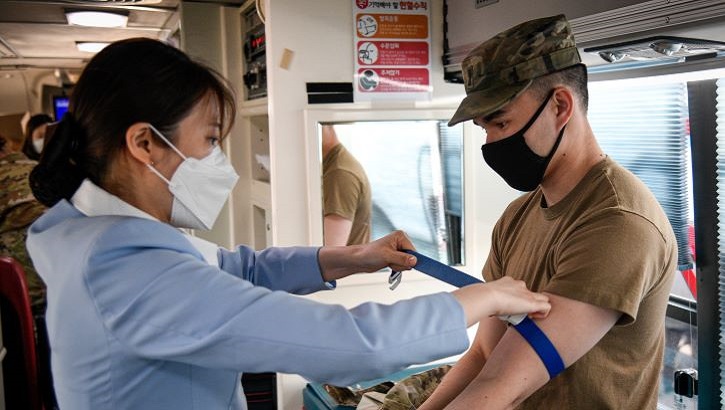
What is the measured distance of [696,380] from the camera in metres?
2.31

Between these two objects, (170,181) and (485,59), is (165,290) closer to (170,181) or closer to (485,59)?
(170,181)

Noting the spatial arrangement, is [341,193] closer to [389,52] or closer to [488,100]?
[389,52]

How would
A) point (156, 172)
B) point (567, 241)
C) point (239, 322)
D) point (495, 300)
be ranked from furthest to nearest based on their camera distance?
point (567, 241), point (156, 172), point (495, 300), point (239, 322)

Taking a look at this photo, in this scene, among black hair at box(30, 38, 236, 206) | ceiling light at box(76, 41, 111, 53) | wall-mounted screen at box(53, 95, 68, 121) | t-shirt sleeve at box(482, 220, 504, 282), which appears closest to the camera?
black hair at box(30, 38, 236, 206)

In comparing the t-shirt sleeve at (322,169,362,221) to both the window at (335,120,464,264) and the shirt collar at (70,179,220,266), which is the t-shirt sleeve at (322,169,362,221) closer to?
the window at (335,120,464,264)

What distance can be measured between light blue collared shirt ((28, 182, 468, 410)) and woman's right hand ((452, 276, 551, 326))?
34mm

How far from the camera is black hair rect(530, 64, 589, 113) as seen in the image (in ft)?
5.59

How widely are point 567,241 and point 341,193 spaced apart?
1336 mm

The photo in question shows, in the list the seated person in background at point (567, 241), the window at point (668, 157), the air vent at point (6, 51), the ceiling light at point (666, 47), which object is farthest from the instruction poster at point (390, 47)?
the air vent at point (6, 51)

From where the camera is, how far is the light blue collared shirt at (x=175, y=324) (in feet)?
3.96

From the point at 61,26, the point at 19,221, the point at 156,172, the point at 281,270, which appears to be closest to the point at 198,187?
the point at 156,172

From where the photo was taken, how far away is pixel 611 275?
148 centimetres

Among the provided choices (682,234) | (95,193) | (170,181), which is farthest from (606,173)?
(95,193)

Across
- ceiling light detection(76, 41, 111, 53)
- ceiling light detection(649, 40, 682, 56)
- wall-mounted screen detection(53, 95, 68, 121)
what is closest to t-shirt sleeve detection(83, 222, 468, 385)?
ceiling light detection(649, 40, 682, 56)
